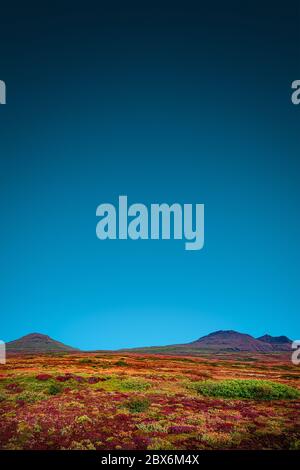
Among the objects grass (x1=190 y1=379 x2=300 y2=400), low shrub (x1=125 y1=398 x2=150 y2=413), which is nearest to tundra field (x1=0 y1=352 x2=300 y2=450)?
low shrub (x1=125 y1=398 x2=150 y2=413)

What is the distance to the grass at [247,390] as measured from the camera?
128 ft

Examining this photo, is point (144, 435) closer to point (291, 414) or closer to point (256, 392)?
point (291, 414)

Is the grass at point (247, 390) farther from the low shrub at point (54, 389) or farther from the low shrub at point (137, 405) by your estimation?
the low shrub at point (54, 389)

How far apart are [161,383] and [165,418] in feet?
56.1

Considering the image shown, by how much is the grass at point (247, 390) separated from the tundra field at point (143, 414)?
0.10m

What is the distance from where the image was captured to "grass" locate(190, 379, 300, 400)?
39.0 metres

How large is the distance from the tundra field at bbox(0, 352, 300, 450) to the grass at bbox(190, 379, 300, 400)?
0.10 meters

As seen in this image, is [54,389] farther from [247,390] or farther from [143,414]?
[247,390]

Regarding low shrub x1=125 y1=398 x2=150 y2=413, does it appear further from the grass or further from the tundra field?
the grass

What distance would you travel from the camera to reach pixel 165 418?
28078mm

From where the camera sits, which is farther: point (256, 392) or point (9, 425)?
point (256, 392)

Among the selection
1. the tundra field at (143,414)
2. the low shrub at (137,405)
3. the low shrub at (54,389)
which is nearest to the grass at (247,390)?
the tundra field at (143,414)

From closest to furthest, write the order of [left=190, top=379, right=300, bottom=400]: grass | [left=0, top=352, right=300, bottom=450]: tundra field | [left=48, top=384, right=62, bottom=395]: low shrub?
[left=0, top=352, right=300, bottom=450]: tundra field
[left=48, top=384, right=62, bottom=395]: low shrub
[left=190, top=379, right=300, bottom=400]: grass
